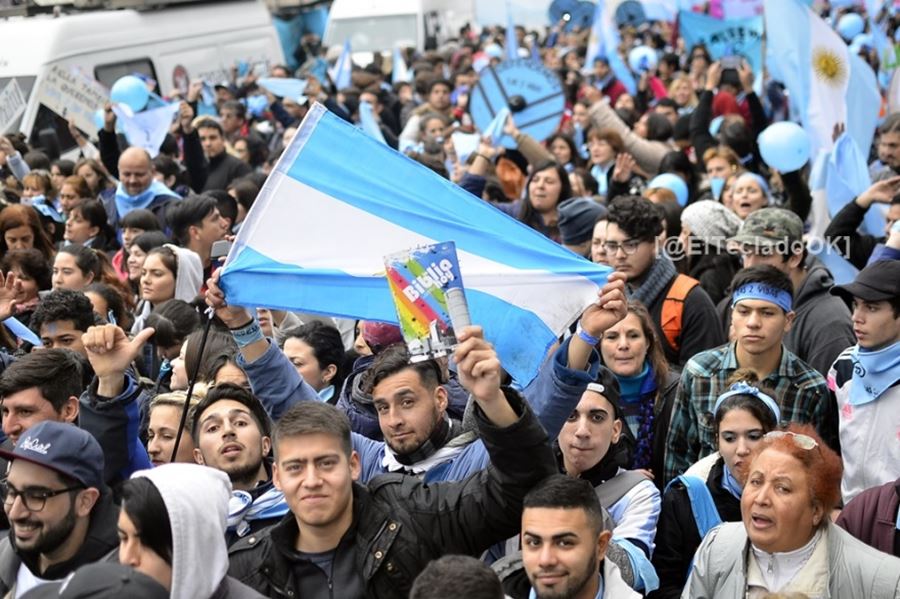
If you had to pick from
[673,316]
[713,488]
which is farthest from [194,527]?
[673,316]

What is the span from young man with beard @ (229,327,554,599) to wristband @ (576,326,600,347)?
43cm

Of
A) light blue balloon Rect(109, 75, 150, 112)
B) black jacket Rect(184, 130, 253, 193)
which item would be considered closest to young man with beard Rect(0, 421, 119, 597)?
black jacket Rect(184, 130, 253, 193)

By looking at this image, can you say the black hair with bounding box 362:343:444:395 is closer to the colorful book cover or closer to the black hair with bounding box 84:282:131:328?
the colorful book cover

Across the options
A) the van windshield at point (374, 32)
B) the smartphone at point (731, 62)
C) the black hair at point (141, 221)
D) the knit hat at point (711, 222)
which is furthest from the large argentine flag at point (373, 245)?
the van windshield at point (374, 32)

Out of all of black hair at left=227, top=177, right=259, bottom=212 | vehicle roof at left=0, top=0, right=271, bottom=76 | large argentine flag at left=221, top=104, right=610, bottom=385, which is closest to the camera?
large argentine flag at left=221, top=104, right=610, bottom=385

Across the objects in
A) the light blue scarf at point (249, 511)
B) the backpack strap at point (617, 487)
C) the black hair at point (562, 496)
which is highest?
the black hair at point (562, 496)

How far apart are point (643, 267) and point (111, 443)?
9.39ft

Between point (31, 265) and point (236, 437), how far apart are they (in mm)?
3479

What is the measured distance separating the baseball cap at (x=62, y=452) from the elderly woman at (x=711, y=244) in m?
4.33

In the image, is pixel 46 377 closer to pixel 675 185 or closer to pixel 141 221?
pixel 141 221

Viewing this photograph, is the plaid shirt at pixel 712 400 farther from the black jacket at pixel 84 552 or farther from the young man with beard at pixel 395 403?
the black jacket at pixel 84 552

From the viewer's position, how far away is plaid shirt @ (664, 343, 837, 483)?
564 cm

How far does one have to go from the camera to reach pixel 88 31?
14.0 m

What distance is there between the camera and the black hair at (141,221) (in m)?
8.95
